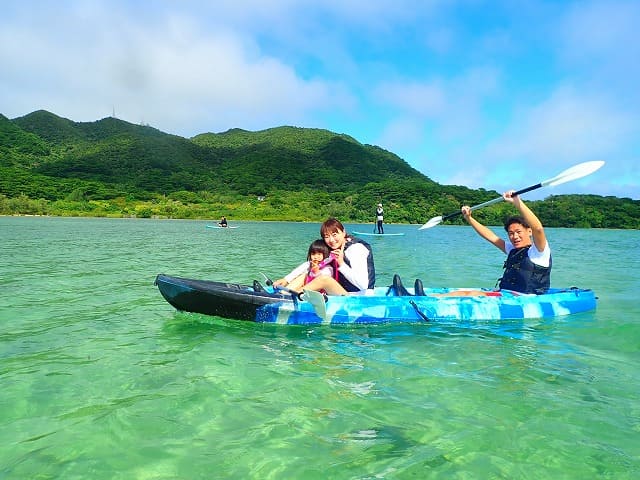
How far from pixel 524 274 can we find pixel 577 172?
2.41 m

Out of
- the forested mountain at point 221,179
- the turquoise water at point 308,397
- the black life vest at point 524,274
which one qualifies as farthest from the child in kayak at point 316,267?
the forested mountain at point 221,179

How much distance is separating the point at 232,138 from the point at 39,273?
578 ft

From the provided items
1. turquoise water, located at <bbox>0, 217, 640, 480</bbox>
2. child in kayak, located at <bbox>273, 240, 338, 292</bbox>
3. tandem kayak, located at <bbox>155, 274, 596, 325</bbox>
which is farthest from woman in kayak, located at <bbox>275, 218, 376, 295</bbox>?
turquoise water, located at <bbox>0, 217, 640, 480</bbox>

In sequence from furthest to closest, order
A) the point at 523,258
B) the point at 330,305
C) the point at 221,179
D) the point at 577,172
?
the point at 221,179, the point at 577,172, the point at 523,258, the point at 330,305

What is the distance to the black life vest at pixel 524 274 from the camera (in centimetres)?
785

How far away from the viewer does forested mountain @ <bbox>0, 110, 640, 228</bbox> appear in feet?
270

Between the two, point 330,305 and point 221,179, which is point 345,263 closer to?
point 330,305

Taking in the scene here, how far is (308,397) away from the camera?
427cm

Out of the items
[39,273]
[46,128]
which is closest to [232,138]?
[46,128]

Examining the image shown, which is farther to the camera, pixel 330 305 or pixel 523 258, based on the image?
pixel 523 258

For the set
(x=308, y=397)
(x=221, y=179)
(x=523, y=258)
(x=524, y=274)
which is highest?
(x=221, y=179)

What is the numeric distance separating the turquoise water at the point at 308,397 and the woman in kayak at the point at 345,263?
0.67 metres

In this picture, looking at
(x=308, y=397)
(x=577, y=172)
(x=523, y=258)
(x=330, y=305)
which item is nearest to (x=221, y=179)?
(x=577, y=172)

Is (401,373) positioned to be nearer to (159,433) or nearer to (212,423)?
(212,423)
